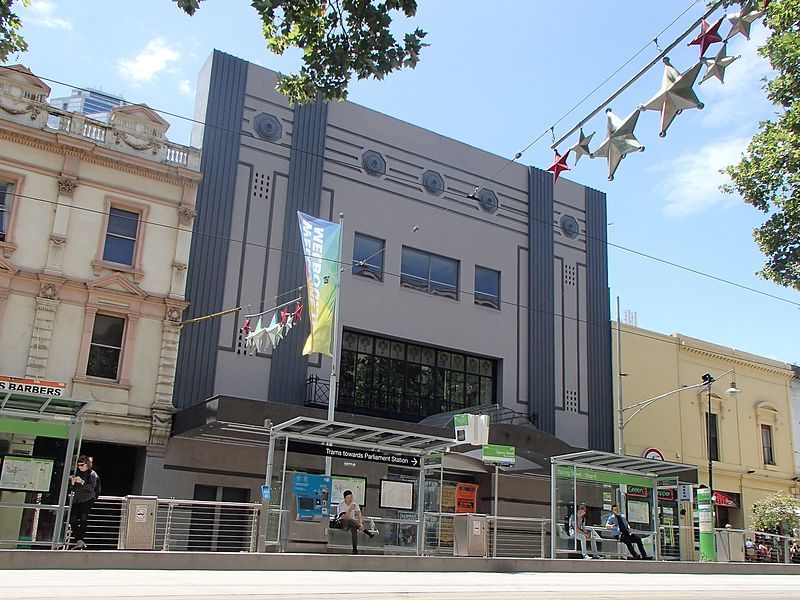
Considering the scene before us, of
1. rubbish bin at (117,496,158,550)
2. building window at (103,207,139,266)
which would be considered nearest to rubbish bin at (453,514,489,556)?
rubbish bin at (117,496,158,550)

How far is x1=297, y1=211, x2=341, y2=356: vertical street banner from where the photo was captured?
76.1ft


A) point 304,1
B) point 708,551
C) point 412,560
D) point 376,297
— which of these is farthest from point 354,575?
point 376,297

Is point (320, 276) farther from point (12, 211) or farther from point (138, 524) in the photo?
point (138, 524)

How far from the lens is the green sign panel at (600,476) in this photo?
2194cm

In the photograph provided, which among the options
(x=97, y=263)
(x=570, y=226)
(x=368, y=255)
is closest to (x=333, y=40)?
(x=97, y=263)

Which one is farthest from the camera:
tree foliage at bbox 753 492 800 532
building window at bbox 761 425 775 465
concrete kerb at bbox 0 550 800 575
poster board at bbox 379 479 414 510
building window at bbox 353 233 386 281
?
building window at bbox 761 425 775 465

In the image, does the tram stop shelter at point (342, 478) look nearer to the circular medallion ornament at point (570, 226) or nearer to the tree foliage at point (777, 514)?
the circular medallion ornament at point (570, 226)

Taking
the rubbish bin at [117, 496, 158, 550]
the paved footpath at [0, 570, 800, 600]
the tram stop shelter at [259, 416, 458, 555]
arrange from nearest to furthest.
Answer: the paved footpath at [0, 570, 800, 600]
the rubbish bin at [117, 496, 158, 550]
the tram stop shelter at [259, 416, 458, 555]

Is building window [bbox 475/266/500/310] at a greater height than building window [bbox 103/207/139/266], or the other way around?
building window [bbox 475/266/500/310]

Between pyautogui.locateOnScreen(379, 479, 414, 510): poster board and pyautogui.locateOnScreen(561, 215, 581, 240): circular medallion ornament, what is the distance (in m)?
18.6

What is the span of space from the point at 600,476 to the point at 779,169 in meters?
10.1

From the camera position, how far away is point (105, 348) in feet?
78.5

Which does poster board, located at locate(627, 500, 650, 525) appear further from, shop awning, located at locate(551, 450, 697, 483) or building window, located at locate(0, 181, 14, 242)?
building window, located at locate(0, 181, 14, 242)

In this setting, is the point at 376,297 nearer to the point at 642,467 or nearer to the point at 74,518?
the point at 642,467
